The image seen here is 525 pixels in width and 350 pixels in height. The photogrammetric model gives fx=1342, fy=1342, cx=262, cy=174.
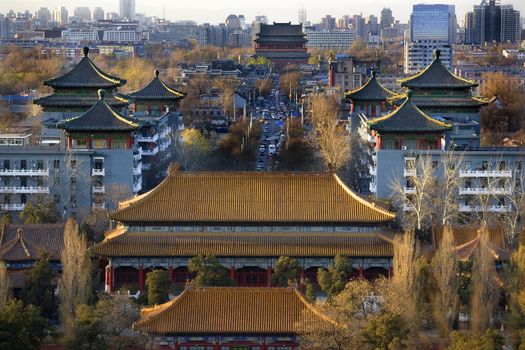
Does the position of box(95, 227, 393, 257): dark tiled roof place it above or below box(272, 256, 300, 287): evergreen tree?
above

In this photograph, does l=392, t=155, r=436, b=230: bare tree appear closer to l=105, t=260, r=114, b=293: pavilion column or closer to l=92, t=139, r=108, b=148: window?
l=105, t=260, r=114, b=293: pavilion column

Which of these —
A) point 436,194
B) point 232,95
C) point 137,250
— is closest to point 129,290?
A: point 137,250

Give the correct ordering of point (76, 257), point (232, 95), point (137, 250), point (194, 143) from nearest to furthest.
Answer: point (76, 257), point (137, 250), point (194, 143), point (232, 95)

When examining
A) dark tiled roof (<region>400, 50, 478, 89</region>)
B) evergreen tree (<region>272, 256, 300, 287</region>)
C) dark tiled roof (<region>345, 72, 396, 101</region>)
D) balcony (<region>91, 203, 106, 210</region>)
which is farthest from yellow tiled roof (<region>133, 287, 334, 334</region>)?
dark tiled roof (<region>345, 72, 396, 101</region>)

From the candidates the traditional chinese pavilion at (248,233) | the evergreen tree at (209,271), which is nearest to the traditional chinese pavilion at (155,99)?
the traditional chinese pavilion at (248,233)

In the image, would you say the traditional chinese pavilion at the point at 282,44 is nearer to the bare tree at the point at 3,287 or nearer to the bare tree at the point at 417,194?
the bare tree at the point at 417,194

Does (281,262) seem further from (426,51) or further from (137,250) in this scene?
(426,51)
